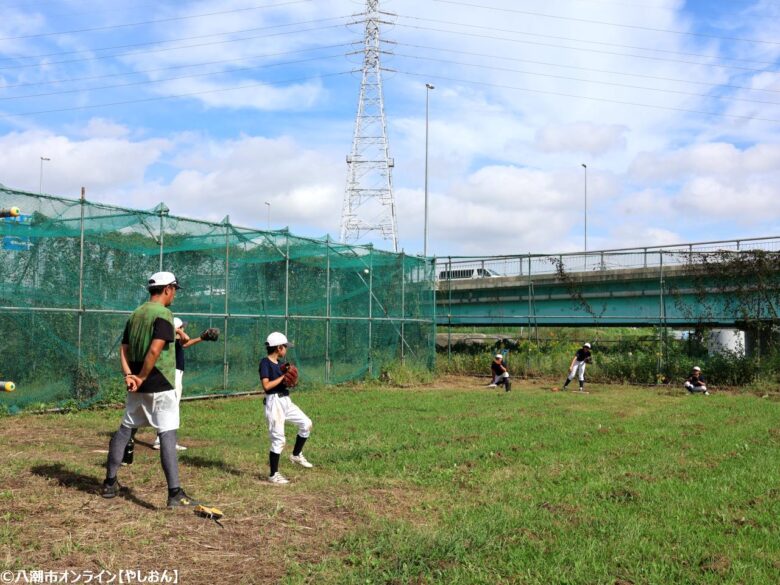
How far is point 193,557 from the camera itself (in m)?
4.96

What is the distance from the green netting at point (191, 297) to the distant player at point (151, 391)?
6.07 m

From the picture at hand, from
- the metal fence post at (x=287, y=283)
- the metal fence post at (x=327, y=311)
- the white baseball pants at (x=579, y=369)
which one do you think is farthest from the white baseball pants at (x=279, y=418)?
the white baseball pants at (x=579, y=369)

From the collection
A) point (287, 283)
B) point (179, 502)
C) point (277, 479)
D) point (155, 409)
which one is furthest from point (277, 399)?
point (287, 283)

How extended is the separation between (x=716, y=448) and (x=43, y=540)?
8133mm

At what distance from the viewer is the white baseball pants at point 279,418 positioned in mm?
7457

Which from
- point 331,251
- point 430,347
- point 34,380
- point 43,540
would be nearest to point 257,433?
point 34,380

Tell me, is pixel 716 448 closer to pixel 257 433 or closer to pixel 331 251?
pixel 257 433

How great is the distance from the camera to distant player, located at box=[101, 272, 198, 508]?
6.00m

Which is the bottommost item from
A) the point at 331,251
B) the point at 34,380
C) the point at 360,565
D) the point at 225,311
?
the point at 360,565

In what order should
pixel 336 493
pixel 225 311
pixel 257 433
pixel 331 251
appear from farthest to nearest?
pixel 331 251, pixel 225 311, pixel 257 433, pixel 336 493

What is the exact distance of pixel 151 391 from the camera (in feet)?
20.0

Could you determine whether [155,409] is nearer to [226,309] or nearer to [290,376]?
[290,376]

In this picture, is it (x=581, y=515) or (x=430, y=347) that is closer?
(x=581, y=515)

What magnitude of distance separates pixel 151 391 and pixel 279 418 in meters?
1.83
